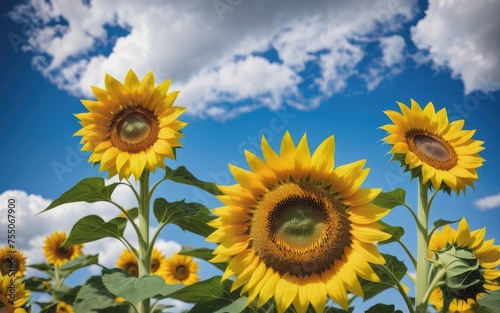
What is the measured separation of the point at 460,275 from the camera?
2.86m

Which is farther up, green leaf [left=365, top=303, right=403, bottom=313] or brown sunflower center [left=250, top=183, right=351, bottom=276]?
brown sunflower center [left=250, top=183, right=351, bottom=276]

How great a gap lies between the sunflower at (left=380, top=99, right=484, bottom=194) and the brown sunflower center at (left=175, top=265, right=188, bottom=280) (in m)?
4.56

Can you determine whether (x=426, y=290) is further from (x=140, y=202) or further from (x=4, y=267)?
(x=4, y=267)

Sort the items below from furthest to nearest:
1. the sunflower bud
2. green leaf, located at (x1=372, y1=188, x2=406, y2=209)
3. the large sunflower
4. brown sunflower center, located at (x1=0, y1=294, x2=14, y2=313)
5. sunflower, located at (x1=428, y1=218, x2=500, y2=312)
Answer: the large sunflower
green leaf, located at (x1=372, y1=188, x2=406, y2=209)
sunflower, located at (x1=428, y1=218, x2=500, y2=312)
the sunflower bud
brown sunflower center, located at (x1=0, y1=294, x2=14, y2=313)

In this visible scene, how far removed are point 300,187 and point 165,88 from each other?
1692 millimetres

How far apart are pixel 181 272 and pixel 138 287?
464 cm

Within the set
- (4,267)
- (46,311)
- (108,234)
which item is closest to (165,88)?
(108,234)

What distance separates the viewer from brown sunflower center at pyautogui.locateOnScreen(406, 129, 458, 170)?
148 inches

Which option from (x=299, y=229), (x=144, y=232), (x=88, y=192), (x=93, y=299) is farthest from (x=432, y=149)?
(x=93, y=299)

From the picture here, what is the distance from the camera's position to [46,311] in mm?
2623

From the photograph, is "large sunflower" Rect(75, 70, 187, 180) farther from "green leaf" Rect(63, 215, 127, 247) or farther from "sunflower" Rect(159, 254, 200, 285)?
"sunflower" Rect(159, 254, 200, 285)

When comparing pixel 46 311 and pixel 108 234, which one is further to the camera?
pixel 108 234

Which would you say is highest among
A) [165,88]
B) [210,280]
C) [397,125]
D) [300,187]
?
[165,88]

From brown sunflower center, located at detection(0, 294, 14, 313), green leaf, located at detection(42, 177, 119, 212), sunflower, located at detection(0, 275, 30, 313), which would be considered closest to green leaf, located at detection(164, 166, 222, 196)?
green leaf, located at detection(42, 177, 119, 212)
